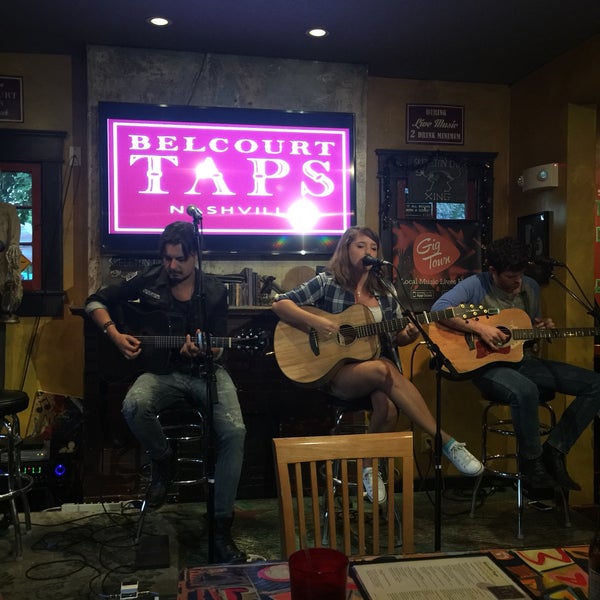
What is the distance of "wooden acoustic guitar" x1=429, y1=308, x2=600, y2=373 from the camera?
9.66 feet

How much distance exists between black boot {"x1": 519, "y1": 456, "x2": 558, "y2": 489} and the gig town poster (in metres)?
1.35

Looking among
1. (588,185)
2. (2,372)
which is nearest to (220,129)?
(2,372)

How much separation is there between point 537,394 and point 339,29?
7.14ft

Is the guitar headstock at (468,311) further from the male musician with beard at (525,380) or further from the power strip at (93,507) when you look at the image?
the power strip at (93,507)

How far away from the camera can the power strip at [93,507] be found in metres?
Result: 3.17

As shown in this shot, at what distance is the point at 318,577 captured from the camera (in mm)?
797

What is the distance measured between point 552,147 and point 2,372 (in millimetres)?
3396

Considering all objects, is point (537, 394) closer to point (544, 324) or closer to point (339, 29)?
point (544, 324)

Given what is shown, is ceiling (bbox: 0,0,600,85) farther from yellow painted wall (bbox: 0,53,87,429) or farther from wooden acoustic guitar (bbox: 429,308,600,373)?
wooden acoustic guitar (bbox: 429,308,600,373)

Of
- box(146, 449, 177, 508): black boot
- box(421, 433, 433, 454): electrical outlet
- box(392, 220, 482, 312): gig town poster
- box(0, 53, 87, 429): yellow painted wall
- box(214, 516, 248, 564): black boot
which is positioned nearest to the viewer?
box(214, 516, 248, 564): black boot

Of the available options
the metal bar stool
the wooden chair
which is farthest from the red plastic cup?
the metal bar stool

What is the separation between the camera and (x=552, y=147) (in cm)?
366

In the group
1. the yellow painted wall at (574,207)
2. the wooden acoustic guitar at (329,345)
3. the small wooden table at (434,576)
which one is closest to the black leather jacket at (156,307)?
the wooden acoustic guitar at (329,345)

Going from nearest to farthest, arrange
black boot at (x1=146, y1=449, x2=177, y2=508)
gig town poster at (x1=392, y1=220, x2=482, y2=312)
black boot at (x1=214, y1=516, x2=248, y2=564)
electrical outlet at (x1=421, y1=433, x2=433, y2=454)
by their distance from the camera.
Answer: black boot at (x1=214, y1=516, x2=248, y2=564) → black boot at (x1=146, y1=449, x2=177, y2=508) → electrical outlet at (x1=421, y1=433, x2=433, y2=454) → gig town poster at (x1=392, y1=220, x2=482, y2=312)
